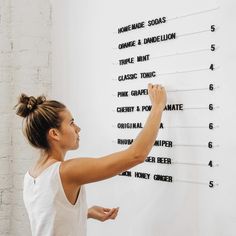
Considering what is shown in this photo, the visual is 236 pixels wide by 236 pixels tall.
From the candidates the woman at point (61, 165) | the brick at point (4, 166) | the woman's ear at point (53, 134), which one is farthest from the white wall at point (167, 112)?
the brick at point (4, 166)

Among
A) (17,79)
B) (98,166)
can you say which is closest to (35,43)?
(17,79)

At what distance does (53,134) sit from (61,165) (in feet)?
0.39

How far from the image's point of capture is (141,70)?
1.64 m

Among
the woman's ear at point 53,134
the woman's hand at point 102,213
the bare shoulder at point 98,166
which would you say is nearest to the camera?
the bare shoulder at point 98,166

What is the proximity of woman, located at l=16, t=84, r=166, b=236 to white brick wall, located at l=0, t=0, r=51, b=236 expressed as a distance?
0.77 m

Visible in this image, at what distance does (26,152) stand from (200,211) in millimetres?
1141

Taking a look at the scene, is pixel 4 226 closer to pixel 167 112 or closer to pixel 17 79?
pixel 17 79

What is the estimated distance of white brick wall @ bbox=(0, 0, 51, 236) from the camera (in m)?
2.22

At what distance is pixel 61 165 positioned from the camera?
138 cm

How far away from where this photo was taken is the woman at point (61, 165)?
4.39 feet

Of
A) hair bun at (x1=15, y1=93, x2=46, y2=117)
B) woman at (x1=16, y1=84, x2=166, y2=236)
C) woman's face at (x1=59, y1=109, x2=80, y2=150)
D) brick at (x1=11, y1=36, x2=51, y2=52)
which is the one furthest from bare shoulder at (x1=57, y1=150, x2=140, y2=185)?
brick at (x1=11, y1=36, x2=51, y2=52)

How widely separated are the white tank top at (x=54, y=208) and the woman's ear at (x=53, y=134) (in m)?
0.09

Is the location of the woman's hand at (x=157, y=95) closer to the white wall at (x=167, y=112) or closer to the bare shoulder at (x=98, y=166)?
the white wall at (x=167, y=112)

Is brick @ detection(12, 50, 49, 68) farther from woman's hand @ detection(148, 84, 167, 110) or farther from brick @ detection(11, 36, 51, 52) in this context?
woman's hand @ detection(148, 84, 167, 110)
